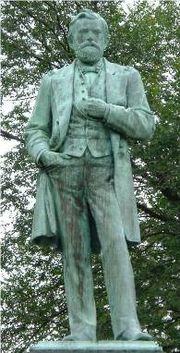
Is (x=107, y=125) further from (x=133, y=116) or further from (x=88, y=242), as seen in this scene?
(x=88, y=242)

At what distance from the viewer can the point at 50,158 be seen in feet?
25.1

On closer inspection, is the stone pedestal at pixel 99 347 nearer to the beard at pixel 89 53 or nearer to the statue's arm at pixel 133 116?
the statue's arm at pixel 133 116

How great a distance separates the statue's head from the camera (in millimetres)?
7980

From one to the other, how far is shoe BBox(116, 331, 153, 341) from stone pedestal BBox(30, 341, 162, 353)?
0.32ft

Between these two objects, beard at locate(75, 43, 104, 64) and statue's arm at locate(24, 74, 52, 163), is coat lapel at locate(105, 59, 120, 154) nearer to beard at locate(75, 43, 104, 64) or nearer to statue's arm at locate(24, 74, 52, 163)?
beard at locate(75, 43, 104, 64)

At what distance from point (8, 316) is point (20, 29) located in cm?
612

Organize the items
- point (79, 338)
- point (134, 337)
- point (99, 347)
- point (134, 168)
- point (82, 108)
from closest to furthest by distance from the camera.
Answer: point (99, 347), point (134, 337), point (79, 338), point (82, 108), point (134, 168)

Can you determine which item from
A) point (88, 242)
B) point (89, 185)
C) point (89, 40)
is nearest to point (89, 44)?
point (89, 40)

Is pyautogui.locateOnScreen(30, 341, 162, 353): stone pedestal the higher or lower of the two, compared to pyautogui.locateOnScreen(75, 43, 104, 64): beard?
lower

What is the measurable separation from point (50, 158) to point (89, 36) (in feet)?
3.41

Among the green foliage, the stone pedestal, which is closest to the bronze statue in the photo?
the stone pedestal

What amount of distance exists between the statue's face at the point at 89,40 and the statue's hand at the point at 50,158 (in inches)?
33.1

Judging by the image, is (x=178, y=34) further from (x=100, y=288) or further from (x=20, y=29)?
(x=100, y=288)

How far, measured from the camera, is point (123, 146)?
7.73 m
